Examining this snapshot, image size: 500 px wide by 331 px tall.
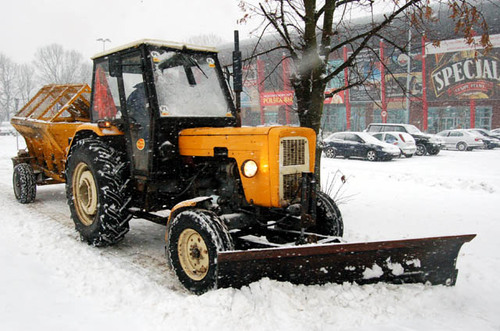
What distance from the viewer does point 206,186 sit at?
4777 millimetres

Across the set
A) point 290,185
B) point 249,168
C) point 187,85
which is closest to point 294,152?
point 290,185

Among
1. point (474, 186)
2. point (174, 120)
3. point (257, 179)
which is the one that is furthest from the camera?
point (474, 186)

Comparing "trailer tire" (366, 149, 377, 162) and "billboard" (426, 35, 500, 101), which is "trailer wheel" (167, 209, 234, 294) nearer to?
"trailer tire" (366, 149, 377, 162)

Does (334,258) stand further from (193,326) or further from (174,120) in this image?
(174,120)

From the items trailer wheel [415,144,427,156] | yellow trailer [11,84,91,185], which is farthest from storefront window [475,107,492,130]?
yellow trailer [11,84,91,185]

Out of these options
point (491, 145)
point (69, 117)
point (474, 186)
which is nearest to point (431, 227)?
point (474, 186)

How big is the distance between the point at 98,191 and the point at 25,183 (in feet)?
12.1

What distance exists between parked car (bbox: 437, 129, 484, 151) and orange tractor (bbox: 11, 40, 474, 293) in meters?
21.4

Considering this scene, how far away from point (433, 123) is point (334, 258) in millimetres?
32107

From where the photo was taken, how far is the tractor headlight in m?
4.08

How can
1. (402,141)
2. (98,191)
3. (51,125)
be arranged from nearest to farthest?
(98,191) < (51,125) < (402,141)

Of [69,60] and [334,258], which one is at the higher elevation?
[69,60]

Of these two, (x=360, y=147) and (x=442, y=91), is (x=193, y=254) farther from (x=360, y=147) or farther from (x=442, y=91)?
(x=442, y=91)

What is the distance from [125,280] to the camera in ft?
13.7
